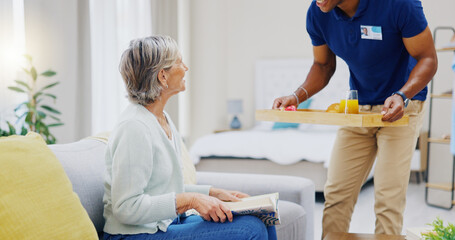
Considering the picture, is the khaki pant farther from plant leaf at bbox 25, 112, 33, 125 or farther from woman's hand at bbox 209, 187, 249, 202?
plant leaf at bbox 25, 112, 33, 125

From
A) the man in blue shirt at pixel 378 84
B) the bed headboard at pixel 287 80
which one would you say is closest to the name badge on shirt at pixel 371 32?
the man in blue shirt at pixel 378 84

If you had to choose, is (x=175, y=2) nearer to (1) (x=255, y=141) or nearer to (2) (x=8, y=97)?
(1) (x=255, y=141)

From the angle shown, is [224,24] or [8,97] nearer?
[8,97]

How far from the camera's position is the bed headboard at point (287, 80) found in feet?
18.8

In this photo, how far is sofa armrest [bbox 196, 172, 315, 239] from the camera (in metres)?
2.21

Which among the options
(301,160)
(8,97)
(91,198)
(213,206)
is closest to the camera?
(213,206)

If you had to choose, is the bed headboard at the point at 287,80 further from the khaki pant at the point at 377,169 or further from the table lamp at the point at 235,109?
the khaki pant at the point at 377,169

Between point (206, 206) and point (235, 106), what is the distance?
4.73 m

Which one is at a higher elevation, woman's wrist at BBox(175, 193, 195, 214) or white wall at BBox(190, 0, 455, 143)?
white wall at BBox(190, 0, 455, 143)

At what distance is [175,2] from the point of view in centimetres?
568

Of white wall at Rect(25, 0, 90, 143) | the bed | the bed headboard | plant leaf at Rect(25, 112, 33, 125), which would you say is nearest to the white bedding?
the bed

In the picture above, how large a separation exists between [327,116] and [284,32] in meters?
4.61

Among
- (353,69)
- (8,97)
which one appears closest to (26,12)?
(8,97)

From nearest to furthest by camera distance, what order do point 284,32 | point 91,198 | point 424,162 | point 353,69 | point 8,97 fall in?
point 91,198
point 353,69
point 8,97
point 424,162
point 284,32
